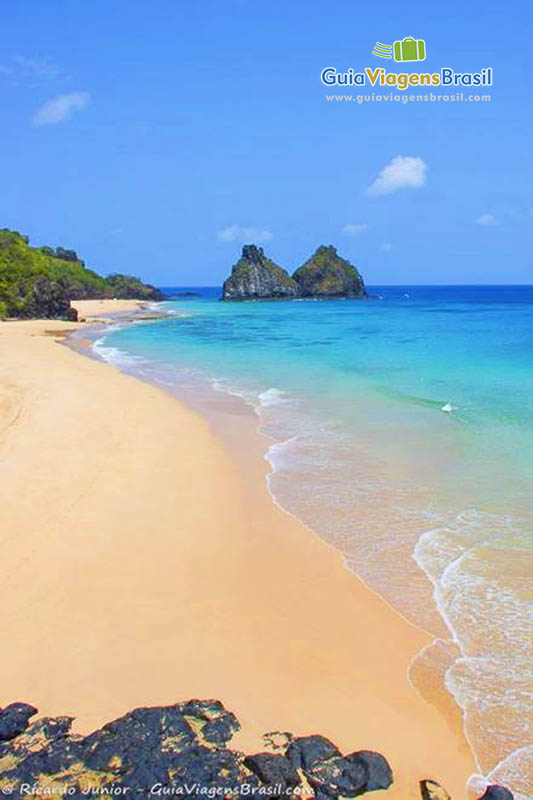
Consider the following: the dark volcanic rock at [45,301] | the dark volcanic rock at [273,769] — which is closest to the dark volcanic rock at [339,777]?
the dark volcanic rock at [273,769]

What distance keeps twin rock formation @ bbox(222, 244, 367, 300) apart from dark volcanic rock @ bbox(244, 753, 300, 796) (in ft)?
418

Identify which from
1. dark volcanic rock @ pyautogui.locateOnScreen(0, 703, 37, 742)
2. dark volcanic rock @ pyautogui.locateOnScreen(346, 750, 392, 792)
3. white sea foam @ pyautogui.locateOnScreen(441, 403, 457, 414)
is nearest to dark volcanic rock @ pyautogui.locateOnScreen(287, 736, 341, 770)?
dark volcanic rock @ pyautogui.locateOnScreen(346, 750, 392, 792)

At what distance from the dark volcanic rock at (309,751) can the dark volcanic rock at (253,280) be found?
12727 centimetres

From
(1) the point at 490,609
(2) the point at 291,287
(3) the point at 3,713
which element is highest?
(2) the point at 291,287

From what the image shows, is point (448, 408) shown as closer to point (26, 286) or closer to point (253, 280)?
point (26, 286)

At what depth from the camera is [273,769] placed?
4.79 m

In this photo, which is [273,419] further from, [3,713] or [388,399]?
[3,713]

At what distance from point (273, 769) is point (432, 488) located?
7.92 meters

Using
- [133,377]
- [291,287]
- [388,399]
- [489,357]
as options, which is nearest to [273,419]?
[388,399]

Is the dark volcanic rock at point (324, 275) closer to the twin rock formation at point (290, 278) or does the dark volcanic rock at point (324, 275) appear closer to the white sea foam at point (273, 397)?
the twin rock formation at point (290, 278)

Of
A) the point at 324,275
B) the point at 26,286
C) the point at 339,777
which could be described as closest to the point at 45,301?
the point at 26,286

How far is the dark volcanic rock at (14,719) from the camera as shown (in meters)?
5.13

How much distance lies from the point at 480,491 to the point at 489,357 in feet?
76.6

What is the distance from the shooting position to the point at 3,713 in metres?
5.34
